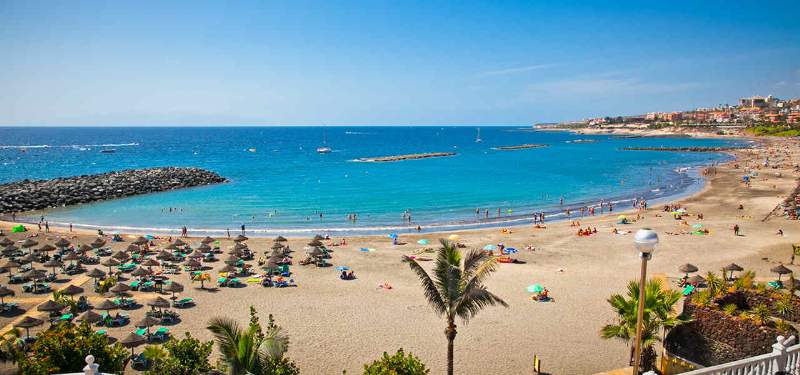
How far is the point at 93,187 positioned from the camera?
6825 cm

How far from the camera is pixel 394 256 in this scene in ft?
110

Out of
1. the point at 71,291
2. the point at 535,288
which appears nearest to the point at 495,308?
the point at 535,288

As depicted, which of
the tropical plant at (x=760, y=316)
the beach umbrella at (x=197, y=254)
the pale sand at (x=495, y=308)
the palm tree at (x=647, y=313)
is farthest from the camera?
the beach umbrella at (x=197, y=254)

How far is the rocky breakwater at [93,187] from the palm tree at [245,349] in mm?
60279

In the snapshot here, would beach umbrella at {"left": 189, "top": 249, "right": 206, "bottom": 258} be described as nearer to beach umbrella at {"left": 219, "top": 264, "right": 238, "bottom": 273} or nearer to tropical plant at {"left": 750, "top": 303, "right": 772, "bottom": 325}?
beach umbrella at {"left": 219, "top": 264, "right": 238, "bottom": 273}

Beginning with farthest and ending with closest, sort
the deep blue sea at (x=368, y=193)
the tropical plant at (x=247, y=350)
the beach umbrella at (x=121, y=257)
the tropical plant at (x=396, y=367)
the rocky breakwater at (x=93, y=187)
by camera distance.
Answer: the rocky breakwater at (x=93, y=187), the deep blue sea at (x=368, y=193), the beach umbrella at (x=121, y=257), the tropical plant at (x=396, y=367), the tropical plant at (x=247, y=350)

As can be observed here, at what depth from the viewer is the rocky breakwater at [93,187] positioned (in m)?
58.5

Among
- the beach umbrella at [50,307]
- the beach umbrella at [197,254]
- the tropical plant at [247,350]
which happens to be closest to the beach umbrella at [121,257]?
the beach umbrella at [197,254]

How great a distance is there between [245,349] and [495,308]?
1537 cm

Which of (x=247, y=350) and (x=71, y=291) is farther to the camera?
(x=71, y=291)

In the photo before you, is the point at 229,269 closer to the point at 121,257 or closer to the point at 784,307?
the point at 121,257

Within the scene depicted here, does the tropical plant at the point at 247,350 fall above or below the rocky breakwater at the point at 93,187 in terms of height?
above

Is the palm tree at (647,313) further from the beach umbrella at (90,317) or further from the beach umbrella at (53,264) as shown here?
the beach umbrella at (53,264)

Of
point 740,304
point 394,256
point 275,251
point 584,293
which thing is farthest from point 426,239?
point 740,304
